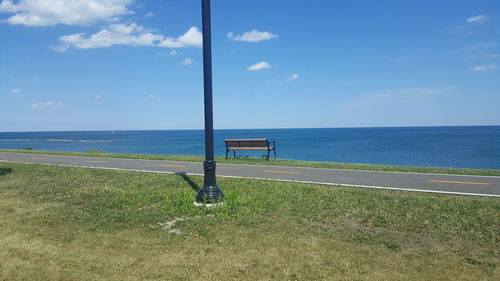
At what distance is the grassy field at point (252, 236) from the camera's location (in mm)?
4168

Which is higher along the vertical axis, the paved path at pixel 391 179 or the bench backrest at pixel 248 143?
the bench backrest at pixel 248 143

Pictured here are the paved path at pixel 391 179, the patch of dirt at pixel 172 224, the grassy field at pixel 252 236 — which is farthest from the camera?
the paved path at pixel 391 179

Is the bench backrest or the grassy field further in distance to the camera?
the bench backrest

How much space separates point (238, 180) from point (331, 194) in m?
3.26

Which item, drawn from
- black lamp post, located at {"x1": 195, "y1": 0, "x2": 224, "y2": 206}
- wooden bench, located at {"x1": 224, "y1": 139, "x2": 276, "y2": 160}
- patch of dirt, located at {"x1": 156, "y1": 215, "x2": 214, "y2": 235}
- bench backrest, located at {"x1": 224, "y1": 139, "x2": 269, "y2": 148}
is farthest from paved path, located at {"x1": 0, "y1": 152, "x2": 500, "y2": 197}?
bench backrest, located at {"x1": 224, "y1": 139, "x2": 269, "y2": 148}

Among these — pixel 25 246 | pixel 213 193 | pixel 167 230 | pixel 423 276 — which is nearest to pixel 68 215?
pixel 25 246

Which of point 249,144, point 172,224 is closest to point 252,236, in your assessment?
point 172,224

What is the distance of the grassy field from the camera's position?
164 inches

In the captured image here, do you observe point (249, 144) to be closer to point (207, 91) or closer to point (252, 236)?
point (207, 91)

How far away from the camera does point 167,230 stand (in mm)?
5785

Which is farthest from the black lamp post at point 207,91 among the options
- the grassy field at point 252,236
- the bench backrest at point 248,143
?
the bench backrest at point 248,143

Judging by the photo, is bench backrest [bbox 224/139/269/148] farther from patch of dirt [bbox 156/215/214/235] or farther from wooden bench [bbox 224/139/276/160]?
patch of dirt [bbox 156/215/214/235]

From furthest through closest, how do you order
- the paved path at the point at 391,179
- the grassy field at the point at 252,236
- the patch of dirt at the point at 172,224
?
the paved path at the point at 391,179, the patch of dirt at the point at 172,224, the grassy field at the point at 252,236

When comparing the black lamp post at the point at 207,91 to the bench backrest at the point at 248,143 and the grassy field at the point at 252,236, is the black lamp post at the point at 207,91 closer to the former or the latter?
the grassy field at the point at 252,236
